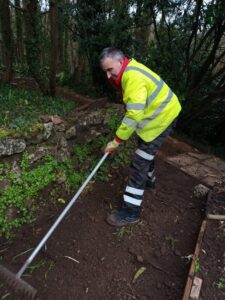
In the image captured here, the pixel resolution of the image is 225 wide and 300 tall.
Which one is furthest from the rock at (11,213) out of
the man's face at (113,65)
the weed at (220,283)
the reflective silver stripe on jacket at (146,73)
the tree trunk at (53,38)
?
the tree trunk at (53,38)

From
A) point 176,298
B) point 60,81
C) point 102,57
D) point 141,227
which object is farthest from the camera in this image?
point 60,81

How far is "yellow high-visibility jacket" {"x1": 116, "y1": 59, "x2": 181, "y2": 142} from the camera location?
3055 mm

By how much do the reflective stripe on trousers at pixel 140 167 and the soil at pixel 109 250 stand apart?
0.35m

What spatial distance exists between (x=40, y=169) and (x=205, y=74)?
4.42m

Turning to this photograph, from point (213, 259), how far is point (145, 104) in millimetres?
1668

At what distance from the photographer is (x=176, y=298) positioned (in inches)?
110

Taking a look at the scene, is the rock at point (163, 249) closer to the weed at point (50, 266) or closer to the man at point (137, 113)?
the man at point (137, 113)

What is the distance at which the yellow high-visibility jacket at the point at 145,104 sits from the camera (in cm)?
305

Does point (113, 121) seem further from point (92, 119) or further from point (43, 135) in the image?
point (43, 135)

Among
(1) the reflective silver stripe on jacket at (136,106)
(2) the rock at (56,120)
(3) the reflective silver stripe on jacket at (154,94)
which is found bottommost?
(2) the rock at (56,120)

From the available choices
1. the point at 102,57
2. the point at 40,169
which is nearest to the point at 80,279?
the point at 40,169

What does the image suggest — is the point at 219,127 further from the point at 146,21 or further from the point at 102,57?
the point at 102,57

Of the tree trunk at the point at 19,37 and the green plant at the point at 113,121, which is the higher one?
the tree trunk at the point at 19,37

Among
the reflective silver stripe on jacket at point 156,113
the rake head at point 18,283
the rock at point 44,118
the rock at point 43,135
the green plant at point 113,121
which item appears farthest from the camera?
the green plant at point 113,121
